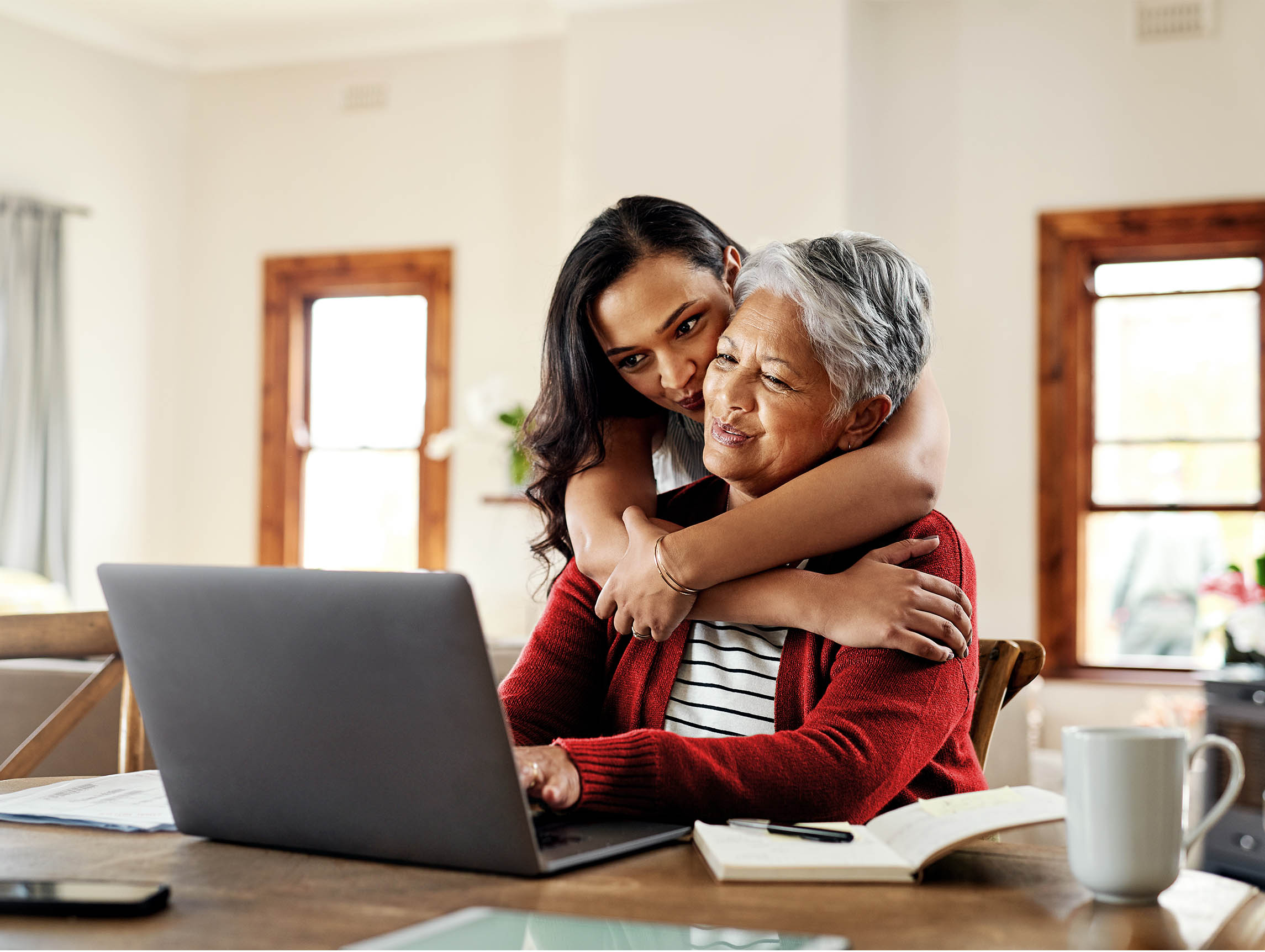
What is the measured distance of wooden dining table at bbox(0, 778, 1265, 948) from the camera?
771 millimetres

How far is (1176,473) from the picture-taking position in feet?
15.5

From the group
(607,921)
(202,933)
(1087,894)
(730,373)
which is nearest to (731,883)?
(607,921)

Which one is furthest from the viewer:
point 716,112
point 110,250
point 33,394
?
point 110,250

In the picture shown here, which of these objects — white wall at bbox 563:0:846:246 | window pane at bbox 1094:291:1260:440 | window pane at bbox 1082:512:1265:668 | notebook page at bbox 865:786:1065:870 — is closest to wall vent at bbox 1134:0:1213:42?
window pane at bbox 1094:291:1260:440

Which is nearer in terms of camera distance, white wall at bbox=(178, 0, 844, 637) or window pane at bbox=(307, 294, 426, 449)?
white wall at bbox=(178, 0, 844, 637)

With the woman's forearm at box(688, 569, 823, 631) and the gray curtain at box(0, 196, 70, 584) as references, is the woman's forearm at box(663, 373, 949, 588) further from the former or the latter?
the gray curtain at box(0, 196, 70, 584)

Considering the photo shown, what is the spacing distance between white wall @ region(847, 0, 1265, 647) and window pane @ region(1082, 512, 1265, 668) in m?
0.27

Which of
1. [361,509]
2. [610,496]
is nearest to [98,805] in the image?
[610,496]

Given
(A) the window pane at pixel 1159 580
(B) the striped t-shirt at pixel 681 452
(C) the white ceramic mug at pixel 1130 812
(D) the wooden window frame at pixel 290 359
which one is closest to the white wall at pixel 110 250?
(D) the wooden window frame at pixel 290 359

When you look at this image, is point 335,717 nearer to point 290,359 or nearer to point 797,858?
point 797,858

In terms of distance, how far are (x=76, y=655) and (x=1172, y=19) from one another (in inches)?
175

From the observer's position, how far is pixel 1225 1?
4590 mm

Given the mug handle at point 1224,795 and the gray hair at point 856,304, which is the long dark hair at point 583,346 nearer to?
the gray hair at point 856,304

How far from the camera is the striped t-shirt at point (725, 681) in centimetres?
136
